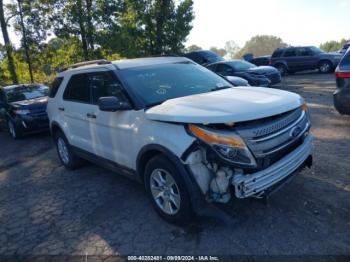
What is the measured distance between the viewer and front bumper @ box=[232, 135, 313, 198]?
3.17m

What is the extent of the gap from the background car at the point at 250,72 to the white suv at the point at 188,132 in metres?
8.54

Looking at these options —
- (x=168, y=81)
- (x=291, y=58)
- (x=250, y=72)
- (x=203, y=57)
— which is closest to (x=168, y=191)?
(x=168, y=81)

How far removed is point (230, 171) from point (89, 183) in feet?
10.0

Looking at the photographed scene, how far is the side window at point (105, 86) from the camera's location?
4.33 m

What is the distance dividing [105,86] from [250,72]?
10.1m

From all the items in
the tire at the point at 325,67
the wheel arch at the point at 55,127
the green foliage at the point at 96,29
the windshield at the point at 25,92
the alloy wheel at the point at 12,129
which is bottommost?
the alloy wheel at the point at 12,129

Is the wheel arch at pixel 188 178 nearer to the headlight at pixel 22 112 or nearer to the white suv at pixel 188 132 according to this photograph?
the white suv at pixel 188 132

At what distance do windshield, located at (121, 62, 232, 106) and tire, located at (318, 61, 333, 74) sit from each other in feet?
51.7

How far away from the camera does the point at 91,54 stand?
57.5ft

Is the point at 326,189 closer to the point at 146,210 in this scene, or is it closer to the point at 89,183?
the point at 146,210

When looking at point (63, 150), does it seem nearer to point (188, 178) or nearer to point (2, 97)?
point (188, 178)

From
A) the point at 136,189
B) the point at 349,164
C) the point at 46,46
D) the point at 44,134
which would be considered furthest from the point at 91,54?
the point at 349,164

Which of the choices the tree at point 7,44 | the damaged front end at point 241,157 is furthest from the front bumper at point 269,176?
the tree at point 7,44

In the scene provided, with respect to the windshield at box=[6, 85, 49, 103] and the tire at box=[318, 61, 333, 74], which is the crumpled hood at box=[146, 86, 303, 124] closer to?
the windshield at box=[6, 85, 49, 103]
